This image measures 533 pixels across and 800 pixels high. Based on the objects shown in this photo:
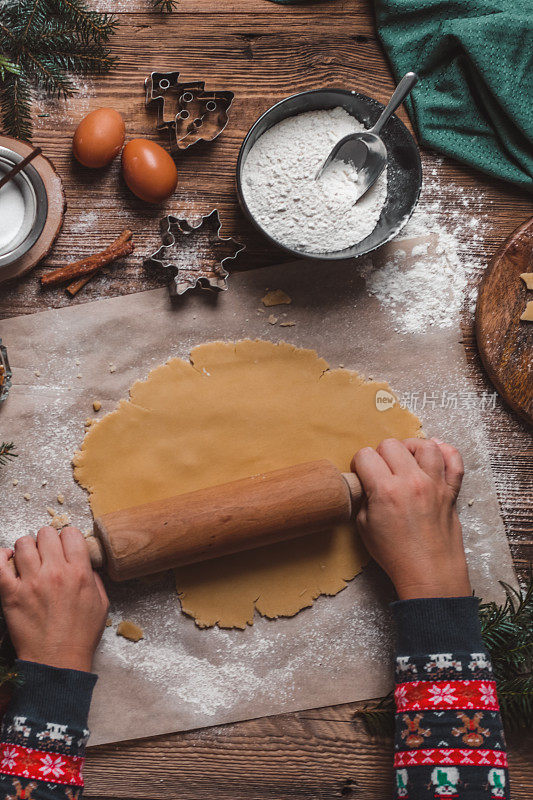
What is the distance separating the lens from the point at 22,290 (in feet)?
4.34

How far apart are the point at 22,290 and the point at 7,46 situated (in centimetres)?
48

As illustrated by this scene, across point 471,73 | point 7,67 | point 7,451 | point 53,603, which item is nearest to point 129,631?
point 53,603

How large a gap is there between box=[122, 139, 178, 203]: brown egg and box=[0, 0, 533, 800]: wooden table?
53mm

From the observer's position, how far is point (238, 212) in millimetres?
1376

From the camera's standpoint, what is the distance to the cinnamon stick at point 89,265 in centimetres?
131

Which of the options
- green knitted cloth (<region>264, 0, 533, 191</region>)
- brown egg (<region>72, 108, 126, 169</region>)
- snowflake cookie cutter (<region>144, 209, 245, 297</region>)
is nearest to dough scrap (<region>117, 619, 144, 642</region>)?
snowflake cookie cutter (<region>144, 209, 245, 297</region>)

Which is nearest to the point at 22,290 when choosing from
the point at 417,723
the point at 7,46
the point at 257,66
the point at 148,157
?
the point at 148,157

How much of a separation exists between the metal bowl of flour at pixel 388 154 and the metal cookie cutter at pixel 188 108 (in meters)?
0.11

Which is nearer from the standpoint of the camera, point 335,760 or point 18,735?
point 18,735

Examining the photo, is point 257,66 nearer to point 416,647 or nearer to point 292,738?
point 416,647

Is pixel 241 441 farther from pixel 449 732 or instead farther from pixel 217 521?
pixel 449 732

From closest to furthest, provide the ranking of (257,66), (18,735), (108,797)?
(18,735), (108,797), (257,66)

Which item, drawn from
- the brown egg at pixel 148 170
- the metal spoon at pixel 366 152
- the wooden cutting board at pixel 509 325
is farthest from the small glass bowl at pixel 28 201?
the wooden cutting board at pixel 509 325

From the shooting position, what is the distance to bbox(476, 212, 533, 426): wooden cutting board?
137 centimetres
